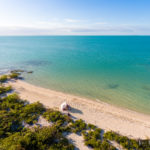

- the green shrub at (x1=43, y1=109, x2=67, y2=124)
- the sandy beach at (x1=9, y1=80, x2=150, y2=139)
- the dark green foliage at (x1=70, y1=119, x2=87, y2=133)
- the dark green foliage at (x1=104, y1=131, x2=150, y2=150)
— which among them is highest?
the green shrub at (x1=43, y1=109, x2=67, y2=124)

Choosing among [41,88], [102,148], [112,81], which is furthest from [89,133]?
[112,81]

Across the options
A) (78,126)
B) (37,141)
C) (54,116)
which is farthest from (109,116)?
(37,141)

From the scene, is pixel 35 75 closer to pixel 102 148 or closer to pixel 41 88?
pixel 41 88

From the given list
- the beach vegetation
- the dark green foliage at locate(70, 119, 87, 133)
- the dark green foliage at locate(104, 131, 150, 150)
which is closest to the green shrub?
the beach vegetation

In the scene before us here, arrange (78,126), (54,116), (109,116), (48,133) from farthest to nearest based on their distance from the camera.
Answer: (109,116) → (54,116) → (78,126) → (48,133)

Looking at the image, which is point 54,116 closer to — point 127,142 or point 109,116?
point 109,116

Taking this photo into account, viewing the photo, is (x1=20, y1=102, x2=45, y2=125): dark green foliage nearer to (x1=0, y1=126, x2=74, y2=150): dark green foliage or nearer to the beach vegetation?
the beach vegetation
